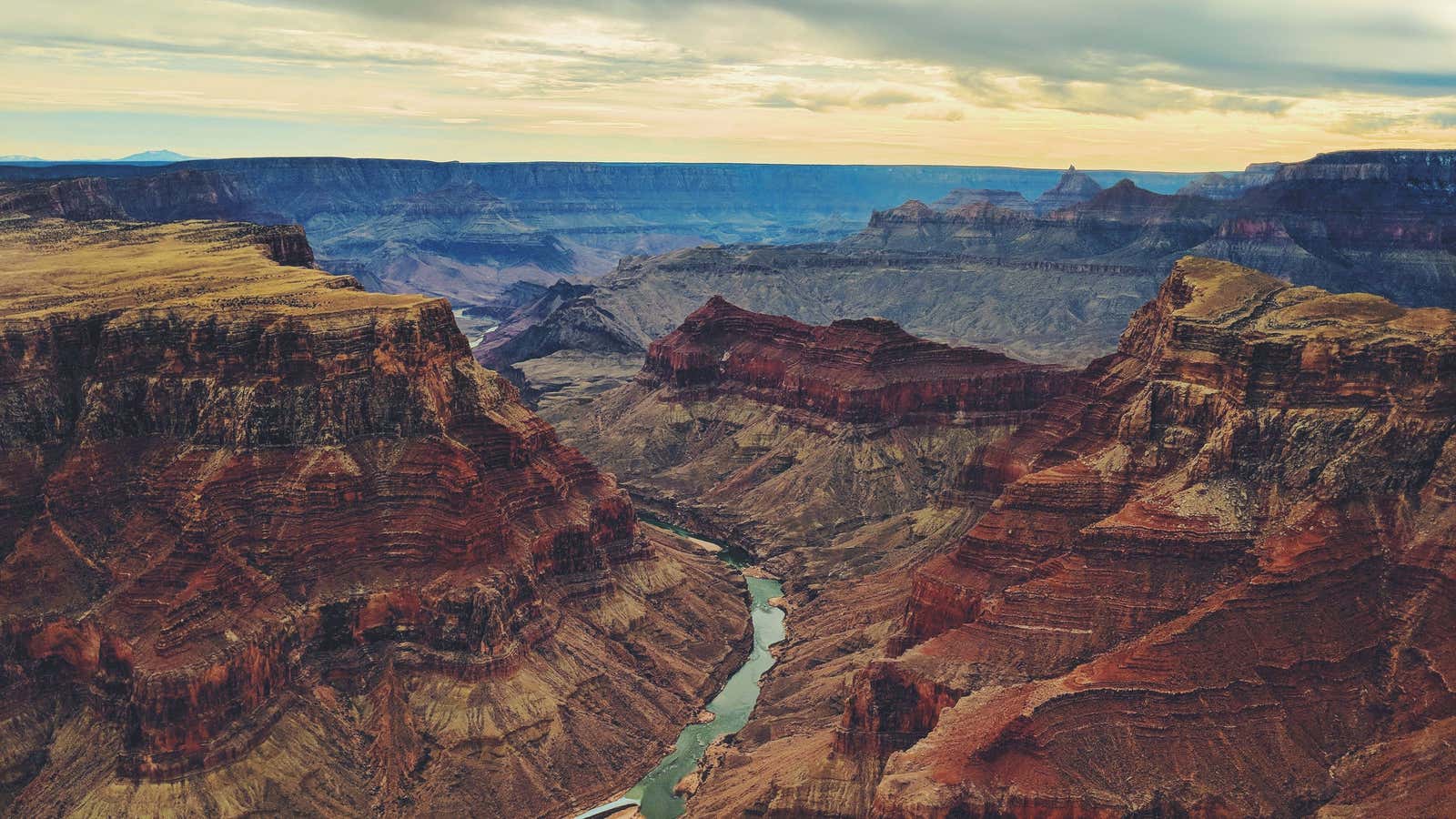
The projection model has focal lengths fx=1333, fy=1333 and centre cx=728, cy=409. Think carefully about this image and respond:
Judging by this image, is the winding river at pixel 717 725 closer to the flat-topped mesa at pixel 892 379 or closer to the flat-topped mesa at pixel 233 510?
the flat-topped mesa at pixel 233 510

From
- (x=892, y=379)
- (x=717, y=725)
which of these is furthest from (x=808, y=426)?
(x=717, y=725)

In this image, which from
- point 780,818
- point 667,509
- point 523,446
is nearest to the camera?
point 780,818

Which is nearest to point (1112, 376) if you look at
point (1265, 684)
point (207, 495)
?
point (1265, 684)

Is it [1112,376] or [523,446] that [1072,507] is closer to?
[1112,376]

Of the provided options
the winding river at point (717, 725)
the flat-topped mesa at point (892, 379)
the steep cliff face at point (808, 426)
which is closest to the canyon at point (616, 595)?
the winding river at point (717, 725)

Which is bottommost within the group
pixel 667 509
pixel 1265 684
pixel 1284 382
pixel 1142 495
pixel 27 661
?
pixel 667 509

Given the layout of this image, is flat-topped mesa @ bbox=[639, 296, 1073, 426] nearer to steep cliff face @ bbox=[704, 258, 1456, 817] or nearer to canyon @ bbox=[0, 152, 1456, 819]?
canyon @ bbox=[0, 152, 1456, 819]
